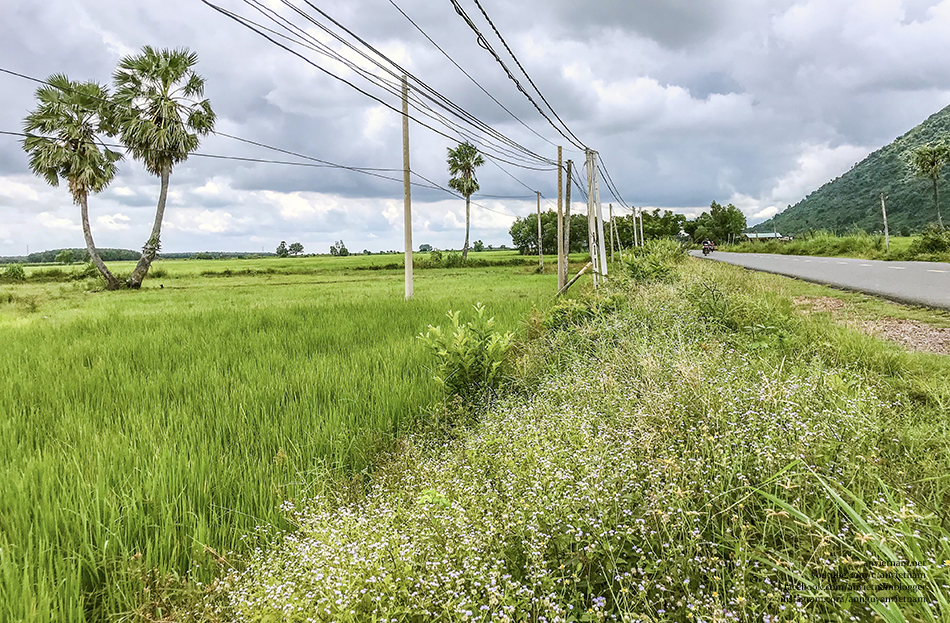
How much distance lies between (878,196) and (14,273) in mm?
108750

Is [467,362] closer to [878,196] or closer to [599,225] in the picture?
[599,225]

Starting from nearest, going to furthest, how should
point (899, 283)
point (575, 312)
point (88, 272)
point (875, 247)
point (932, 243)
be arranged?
point (575, 312) → point (899, 283) → point (932, 243) → point (875, 247) → point (88, 272)

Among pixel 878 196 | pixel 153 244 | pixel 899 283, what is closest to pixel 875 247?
pixel 899 283

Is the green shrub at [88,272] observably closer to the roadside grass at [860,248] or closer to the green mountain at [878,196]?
the roadside grass at [860,248]

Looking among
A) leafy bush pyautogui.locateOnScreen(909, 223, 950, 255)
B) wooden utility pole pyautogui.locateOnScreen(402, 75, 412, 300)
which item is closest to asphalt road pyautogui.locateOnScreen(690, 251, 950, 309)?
leafy bush pyautogui.locateOnScreen(909, 223, 950, 255)

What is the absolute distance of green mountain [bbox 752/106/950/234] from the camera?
269ft

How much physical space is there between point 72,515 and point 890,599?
4027 mm

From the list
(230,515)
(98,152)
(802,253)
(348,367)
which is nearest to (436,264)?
(98,152)

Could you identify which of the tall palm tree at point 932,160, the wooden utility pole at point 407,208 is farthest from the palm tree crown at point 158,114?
the tall palm tree at point 932,160

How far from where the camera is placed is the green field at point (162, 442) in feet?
7.66

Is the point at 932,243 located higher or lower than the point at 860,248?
lower

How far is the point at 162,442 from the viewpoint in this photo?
3.72m

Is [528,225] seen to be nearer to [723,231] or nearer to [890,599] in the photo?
[723,231]

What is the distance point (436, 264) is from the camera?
1964 inches
